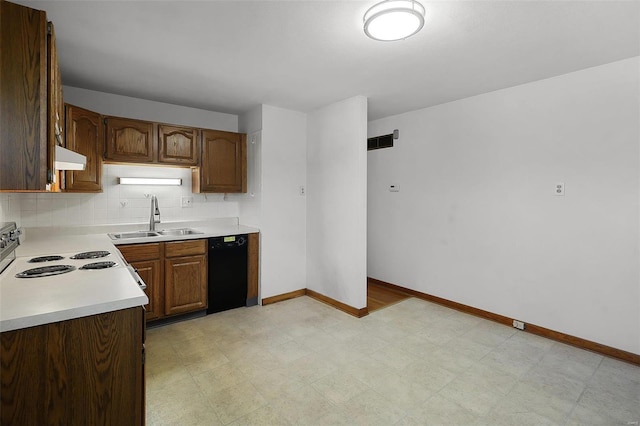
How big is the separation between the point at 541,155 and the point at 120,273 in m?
3.49

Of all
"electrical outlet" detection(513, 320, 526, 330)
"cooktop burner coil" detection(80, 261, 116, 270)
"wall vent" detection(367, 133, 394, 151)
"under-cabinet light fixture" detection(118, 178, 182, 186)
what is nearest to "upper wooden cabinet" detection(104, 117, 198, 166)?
"under-cabinet light fixture" detection(118, 178, 182, 186)

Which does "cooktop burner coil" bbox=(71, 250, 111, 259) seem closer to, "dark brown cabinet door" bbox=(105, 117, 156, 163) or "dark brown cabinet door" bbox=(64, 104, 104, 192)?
"dark brown cabinet door" bbox=(64, 104, 104, 192)

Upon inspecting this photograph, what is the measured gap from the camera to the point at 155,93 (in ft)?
11.1

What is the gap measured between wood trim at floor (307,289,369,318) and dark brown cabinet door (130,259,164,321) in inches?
69.1

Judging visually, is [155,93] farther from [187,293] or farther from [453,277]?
[453,277]

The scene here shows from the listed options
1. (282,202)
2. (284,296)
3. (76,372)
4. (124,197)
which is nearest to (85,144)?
(124,197)

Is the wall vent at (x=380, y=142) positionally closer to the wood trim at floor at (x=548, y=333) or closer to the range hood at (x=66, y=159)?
the wood trim at floor at (x=548, y=333)

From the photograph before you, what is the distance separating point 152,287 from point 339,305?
199 cm

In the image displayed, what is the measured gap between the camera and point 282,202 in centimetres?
398

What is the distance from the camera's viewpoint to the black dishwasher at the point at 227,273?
3.48m

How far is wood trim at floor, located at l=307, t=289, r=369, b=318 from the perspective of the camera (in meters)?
3.45

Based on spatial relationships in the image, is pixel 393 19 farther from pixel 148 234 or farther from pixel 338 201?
pixel 148 234

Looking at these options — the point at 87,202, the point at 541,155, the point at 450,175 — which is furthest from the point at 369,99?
the point at 87,202

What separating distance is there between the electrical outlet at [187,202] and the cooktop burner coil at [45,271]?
2.07m
